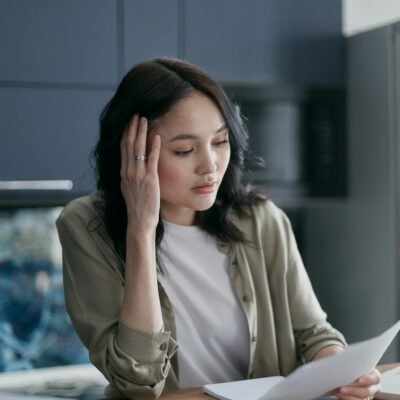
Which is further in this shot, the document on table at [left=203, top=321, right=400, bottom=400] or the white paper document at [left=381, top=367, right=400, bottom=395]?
the white paper document at [left=381, top=367, right=400, bottom=395]

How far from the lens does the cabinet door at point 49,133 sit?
247 cm

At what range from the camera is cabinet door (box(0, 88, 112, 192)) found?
247cm

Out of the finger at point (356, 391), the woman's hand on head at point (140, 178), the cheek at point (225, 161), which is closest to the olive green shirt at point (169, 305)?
the woman's hand on head at point (140, 178)

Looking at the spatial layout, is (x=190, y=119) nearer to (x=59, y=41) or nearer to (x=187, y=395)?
(x=187, y=395)

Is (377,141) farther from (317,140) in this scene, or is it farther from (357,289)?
(357,289)

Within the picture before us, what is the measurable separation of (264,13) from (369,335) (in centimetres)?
121

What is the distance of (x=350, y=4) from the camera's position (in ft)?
10.4

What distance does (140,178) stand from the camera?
63.8 inches

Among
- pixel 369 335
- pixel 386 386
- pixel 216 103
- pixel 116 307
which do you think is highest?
pixel 216 103

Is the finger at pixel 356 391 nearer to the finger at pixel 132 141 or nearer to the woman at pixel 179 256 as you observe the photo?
the woman at pixel 179 256

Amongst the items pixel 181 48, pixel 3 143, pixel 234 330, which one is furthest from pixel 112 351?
pixel 181 48

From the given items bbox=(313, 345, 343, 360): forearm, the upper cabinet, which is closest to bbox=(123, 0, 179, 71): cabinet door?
the upper cabinet

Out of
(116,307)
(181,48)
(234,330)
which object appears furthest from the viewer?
(181,48)

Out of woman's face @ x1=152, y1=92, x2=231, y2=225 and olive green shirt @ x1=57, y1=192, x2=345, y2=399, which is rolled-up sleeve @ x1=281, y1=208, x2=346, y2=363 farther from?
woman's face @ x1=152, y1=92, x2=231, y2=225
